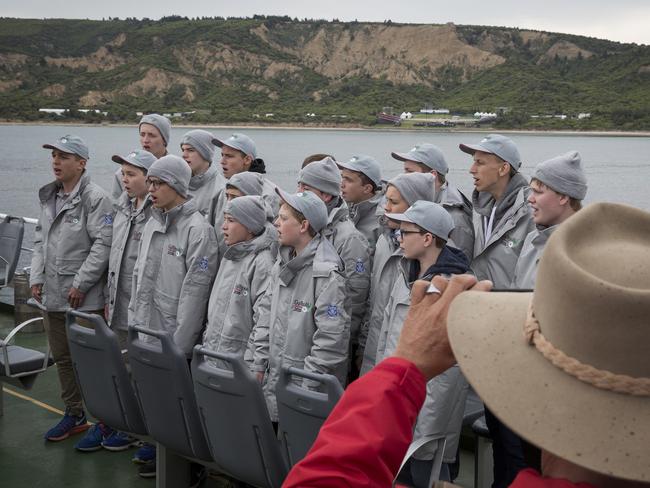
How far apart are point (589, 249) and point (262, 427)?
7.32 ft

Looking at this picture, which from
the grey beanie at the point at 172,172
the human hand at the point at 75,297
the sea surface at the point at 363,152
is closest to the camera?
the grey beanie at the point at 172,172

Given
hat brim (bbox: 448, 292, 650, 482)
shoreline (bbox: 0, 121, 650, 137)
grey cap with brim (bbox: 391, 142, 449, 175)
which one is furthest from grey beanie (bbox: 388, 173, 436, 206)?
shoreline (bbox: 0, 121, 650, 137)

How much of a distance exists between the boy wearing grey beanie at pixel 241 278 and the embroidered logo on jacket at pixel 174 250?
0.39 m

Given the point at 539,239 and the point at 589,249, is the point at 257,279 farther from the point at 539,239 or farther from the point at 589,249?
the point at 589,249

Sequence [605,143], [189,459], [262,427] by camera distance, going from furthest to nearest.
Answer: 1. [605,143]
2. [189,459]
3. [262,427]

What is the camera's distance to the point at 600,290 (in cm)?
107

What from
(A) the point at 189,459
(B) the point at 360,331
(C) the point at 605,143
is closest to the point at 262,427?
(A) the point at 189,459

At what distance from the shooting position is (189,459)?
12.3ft

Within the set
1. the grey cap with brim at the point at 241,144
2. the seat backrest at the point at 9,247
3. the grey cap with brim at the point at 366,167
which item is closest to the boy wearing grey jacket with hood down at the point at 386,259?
the grey cap with brim at the point at 366,167

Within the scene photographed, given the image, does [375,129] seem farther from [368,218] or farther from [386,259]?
[386,259]

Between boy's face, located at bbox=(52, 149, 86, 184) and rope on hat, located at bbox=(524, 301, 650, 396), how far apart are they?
452cm

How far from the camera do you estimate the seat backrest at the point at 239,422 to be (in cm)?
318

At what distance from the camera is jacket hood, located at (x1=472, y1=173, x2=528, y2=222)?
448 cm

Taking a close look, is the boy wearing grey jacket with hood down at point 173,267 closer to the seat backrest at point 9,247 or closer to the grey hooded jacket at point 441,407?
the grey hooded jacket at point 441,407
